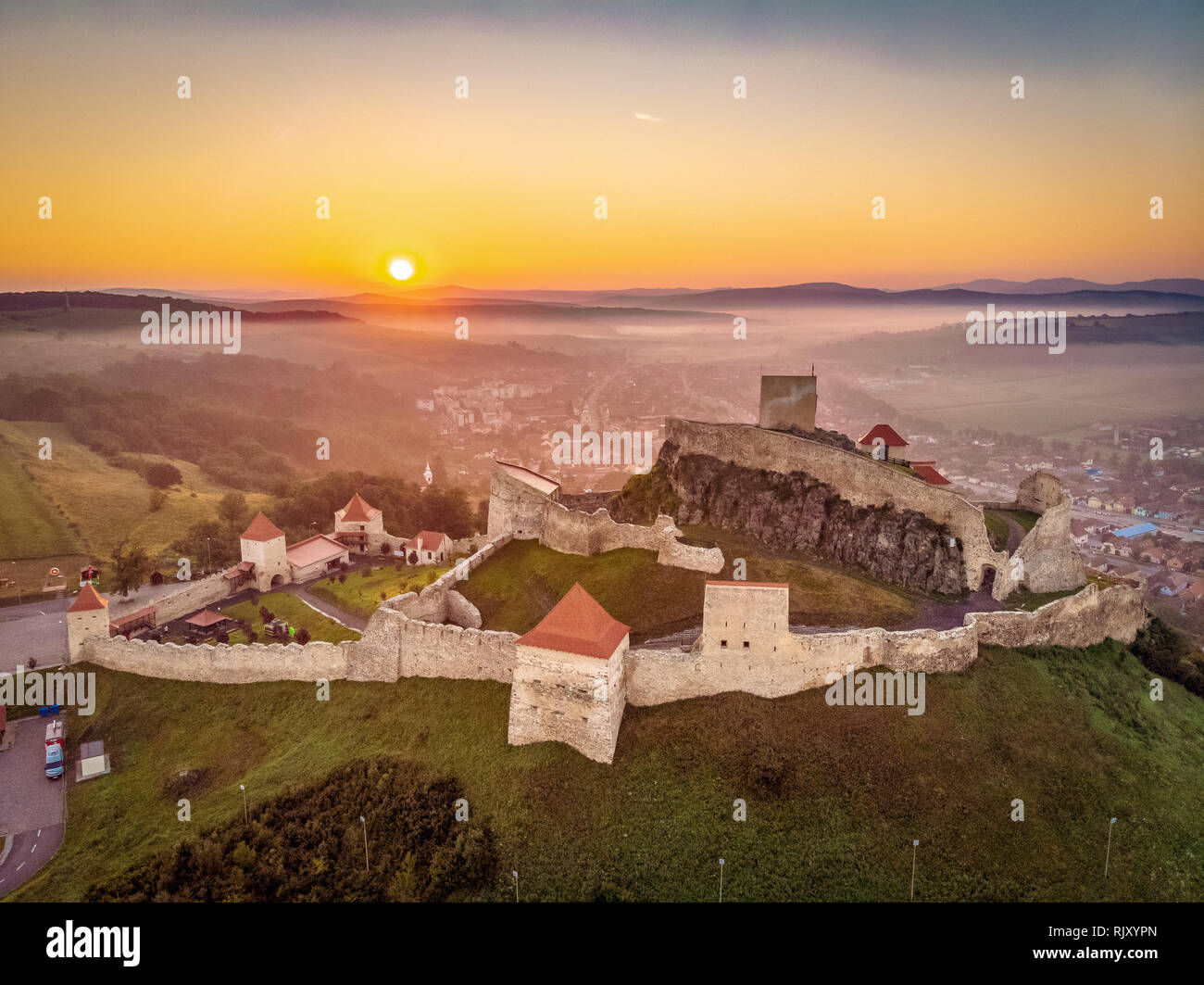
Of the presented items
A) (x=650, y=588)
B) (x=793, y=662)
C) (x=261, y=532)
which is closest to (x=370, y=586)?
(x=261, y=532)

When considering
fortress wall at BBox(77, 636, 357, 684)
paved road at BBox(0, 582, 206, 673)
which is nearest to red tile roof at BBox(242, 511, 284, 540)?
paved road at BBox(0, 582, 206, 673)

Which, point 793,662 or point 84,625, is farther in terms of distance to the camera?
point 84,625

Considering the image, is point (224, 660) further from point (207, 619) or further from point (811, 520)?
point (811, 520)

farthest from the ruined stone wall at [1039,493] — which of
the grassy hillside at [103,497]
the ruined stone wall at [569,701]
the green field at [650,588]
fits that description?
the grassy hillside at [103,497]

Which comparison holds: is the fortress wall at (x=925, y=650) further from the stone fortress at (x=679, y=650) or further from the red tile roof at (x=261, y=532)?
the red tile roof at (x=261, y=532)

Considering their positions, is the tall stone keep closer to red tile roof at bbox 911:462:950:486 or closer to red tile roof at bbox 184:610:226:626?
red tile roof at bbox 911:462:950:486
